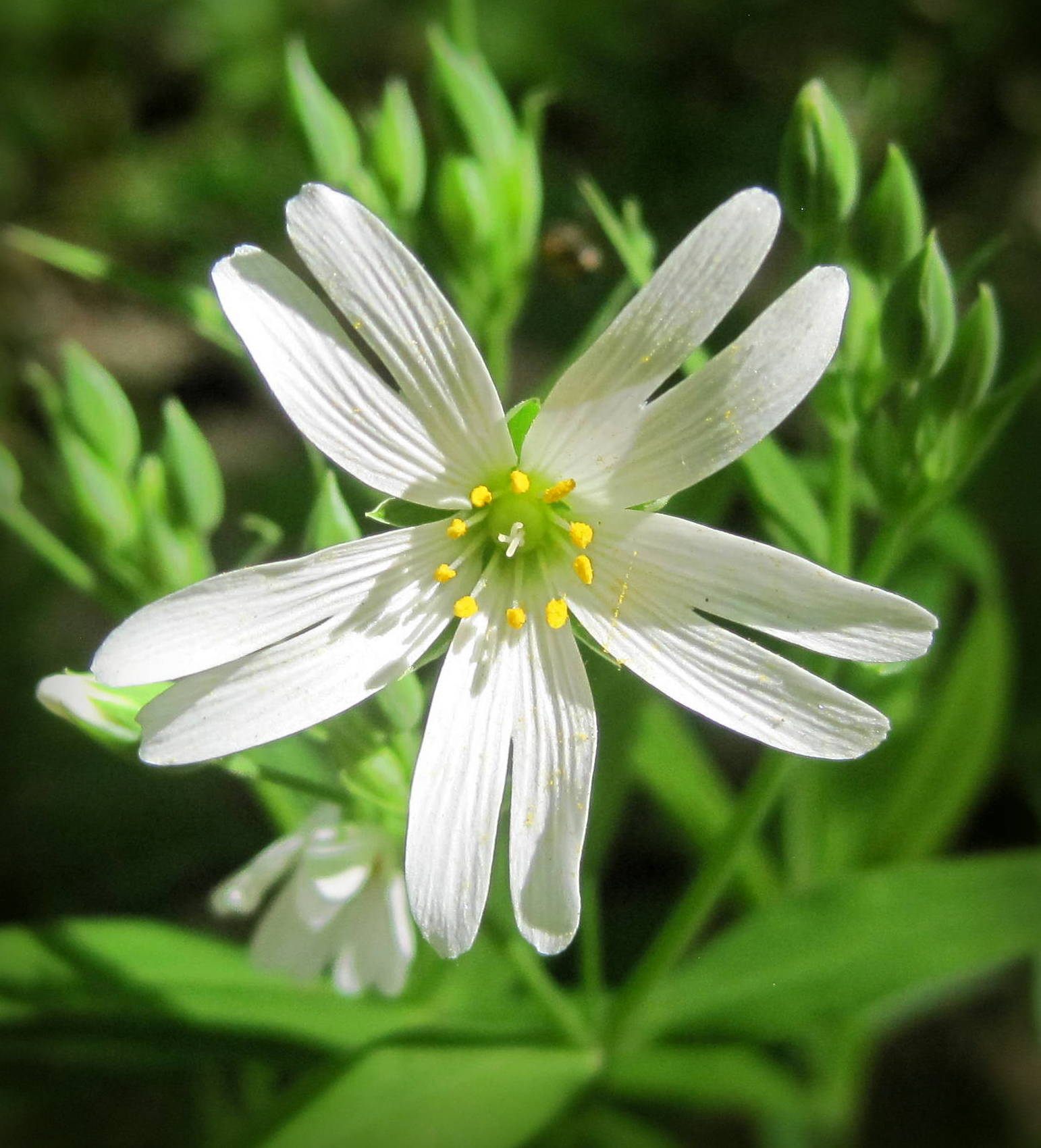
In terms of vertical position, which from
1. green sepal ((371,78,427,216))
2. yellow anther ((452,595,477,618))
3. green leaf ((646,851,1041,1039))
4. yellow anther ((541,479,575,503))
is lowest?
green leaf ((646,851,1041,1039))

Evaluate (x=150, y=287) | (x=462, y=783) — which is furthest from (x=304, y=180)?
(x=462, y=783)

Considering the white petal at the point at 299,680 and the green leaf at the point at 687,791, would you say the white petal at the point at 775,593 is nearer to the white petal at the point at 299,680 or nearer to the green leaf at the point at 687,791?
the white petal at the point at 299,680

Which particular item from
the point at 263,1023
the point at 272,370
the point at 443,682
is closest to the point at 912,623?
the point at 443,682

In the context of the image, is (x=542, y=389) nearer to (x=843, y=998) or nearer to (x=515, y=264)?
(x=515, y=264)

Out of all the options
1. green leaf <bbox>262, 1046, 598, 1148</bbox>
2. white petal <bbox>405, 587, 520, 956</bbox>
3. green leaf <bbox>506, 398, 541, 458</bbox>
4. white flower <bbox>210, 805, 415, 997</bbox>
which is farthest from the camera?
green leaf <bbox>262, 1046, 598, 1148</bbox>

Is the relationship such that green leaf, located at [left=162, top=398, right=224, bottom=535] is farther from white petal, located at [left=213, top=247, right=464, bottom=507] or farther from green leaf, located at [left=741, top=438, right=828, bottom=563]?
green leaf, located at [left=741, top=438, right=828, bottom=563]

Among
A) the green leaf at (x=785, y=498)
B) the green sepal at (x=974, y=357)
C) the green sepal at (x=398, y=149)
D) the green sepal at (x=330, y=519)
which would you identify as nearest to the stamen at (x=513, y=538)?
the green sepal at (x=330, y=519)

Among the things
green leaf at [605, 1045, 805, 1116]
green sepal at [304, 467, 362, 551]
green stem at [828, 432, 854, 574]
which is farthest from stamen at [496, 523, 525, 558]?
green leaf at [605, 1045, 805, 1116]
